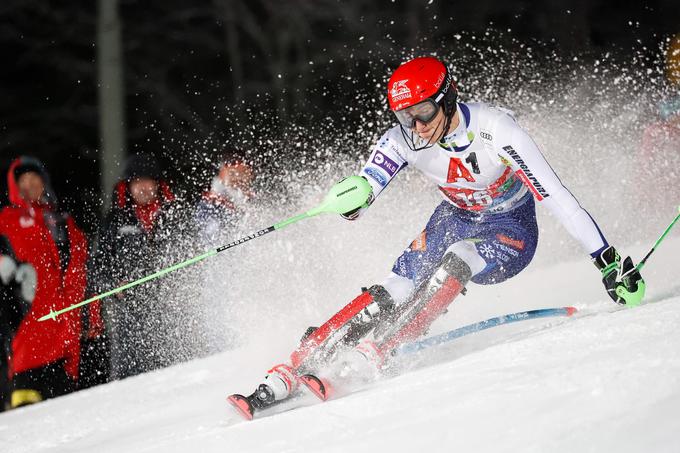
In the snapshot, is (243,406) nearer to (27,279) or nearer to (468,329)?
(468,329)

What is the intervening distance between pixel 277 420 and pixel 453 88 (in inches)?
74.4

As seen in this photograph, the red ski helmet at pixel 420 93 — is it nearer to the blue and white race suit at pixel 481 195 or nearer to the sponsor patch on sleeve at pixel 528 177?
the blue and white race suit at pixel 481 195

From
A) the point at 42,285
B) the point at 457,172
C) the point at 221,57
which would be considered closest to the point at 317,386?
the point at 457,172

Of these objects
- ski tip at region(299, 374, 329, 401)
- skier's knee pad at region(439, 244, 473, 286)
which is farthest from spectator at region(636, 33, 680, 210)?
ski tip at region(299, 374, 329, 401)

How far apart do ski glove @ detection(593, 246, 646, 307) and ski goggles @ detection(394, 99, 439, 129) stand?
1.06m

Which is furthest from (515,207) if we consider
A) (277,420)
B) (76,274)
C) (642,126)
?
(642,126)

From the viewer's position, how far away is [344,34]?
15.7 m

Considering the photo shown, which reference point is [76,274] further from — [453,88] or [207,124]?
[207,124]

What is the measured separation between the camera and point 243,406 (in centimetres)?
358

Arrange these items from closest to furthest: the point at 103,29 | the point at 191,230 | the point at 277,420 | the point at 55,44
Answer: the point at 277,420 < the point at 191,230 < the point at 103,29 < the point at 55,44

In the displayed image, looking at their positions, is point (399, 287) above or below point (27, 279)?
below

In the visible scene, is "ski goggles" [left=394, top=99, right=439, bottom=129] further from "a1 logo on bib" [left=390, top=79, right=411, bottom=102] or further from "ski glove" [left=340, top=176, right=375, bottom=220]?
"ski glove" [left=340, top=176, right=375, bottom=220]

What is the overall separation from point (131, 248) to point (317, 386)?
99.3 inches

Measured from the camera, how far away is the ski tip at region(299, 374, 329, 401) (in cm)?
359
